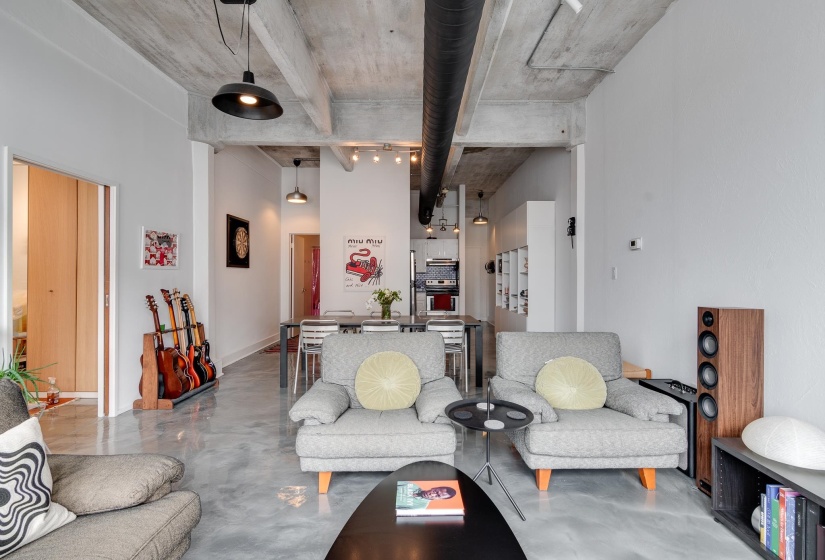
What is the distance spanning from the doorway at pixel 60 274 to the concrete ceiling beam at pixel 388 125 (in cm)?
149

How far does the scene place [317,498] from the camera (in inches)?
96.6

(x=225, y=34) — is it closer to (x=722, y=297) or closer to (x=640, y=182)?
(x=640, y=182)

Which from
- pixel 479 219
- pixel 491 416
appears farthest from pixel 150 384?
pixel 479 219

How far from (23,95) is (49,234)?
6.85 feet

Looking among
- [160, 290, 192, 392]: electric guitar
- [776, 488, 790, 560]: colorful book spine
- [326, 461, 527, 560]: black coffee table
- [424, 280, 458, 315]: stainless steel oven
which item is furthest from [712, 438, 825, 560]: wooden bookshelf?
[424, 280, 458, 315]: stainless steel oven

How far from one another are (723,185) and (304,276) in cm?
839

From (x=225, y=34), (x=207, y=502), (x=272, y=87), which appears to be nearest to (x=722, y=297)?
(x=207, y=502)

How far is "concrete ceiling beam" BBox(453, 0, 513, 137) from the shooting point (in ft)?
9.27

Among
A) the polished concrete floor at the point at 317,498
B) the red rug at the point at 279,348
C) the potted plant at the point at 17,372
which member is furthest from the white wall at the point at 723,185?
the red rug at the point at 279,348

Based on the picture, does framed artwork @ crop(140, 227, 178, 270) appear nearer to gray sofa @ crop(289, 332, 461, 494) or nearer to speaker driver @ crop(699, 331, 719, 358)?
gray sofa @ crop(289, 332, 461, 494)

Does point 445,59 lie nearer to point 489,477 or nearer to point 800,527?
point 489,477

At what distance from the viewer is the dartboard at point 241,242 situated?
6.55 metres

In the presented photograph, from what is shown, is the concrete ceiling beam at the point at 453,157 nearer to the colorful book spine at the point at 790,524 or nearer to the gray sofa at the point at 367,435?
the gray sofa at the point at 367,435

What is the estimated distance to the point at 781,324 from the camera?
2.31 metres
